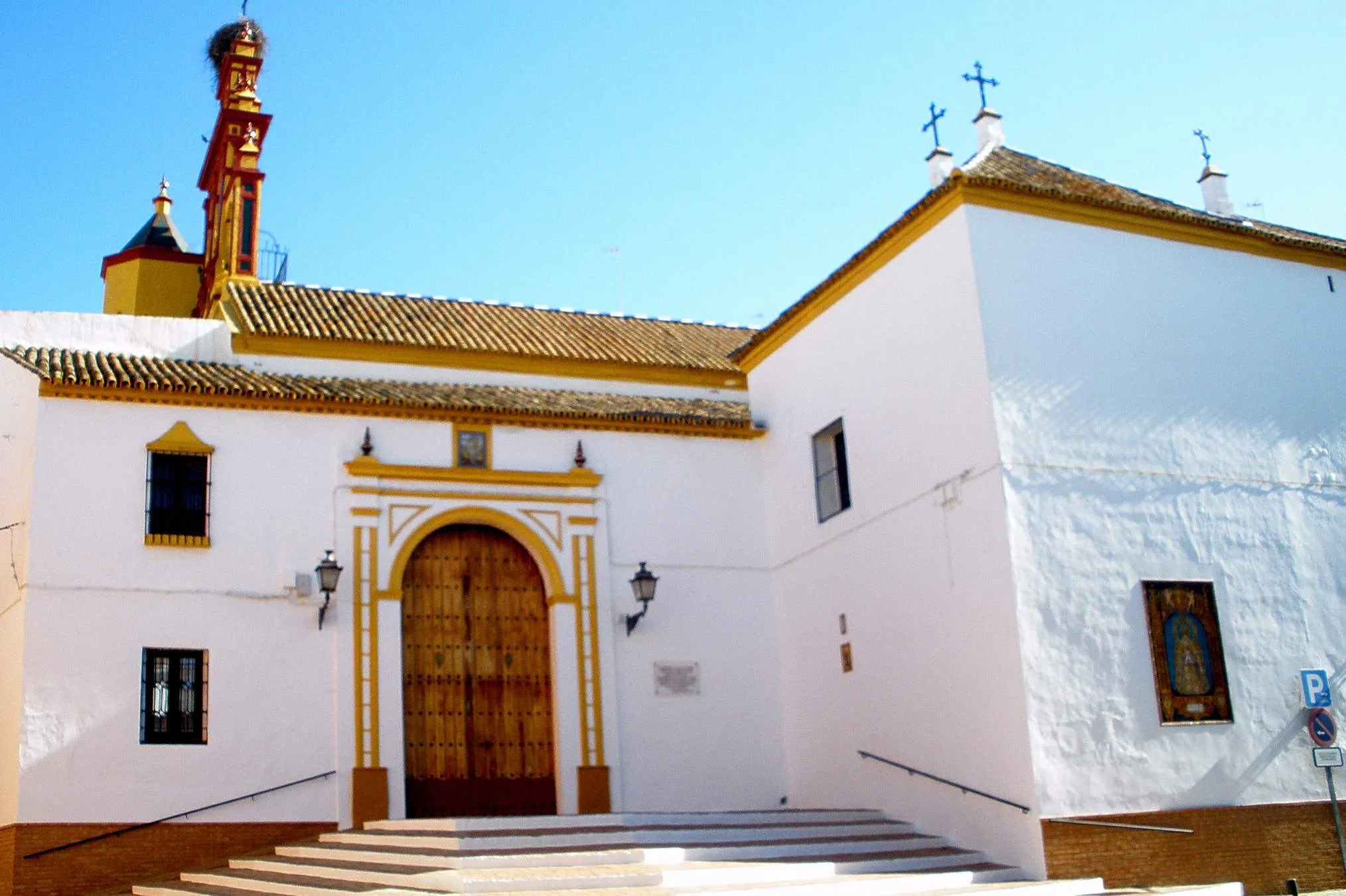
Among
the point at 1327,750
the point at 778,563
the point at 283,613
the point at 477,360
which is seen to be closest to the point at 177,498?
the point at 283,613

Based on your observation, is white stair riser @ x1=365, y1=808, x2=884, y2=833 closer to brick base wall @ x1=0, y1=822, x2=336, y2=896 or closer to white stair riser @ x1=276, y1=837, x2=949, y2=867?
white stair riser @ x1=276, y1=837, x2=949, y2=867

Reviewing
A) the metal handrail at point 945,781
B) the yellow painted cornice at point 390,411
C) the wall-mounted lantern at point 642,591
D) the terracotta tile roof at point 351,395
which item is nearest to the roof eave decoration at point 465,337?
the terracotta tile roof at point 351,395

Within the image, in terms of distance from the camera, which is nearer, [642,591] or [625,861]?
[625,861]

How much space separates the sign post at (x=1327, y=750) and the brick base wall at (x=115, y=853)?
8506 mm

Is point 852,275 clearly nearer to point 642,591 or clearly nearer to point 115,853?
point 642,591

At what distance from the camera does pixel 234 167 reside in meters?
18.0

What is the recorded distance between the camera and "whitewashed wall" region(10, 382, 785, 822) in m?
11.9

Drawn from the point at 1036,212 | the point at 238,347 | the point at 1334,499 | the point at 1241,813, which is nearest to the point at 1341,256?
the point at 1334,499

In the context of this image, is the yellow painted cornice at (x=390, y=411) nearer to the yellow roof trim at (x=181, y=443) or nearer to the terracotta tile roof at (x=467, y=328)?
the yellow roof trim at (x=181, y=443)

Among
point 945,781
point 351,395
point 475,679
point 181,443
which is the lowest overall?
point 945,781

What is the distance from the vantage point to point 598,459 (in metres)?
14.7

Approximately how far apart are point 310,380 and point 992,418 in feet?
22.4

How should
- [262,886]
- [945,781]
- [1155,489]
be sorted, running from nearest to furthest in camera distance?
1. [262,886]
2. [945,781]
3. [1155,489]

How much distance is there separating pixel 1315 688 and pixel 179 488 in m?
10.0
